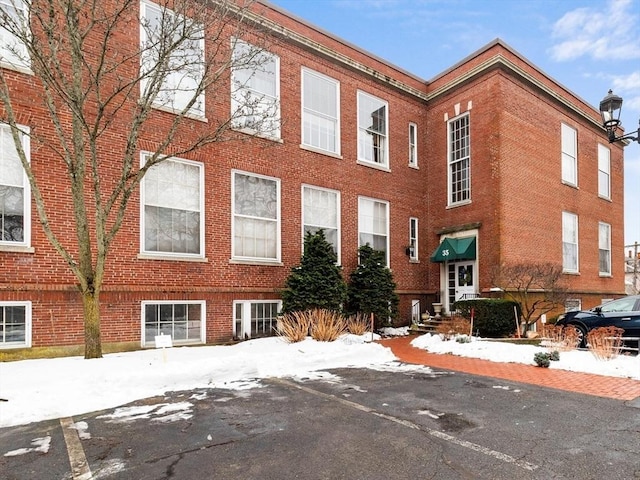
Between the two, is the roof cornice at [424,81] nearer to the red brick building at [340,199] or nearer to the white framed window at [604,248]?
the red brick building at [340,199]

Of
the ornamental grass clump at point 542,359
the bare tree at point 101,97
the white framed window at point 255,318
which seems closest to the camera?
the bare tree at point 101,97

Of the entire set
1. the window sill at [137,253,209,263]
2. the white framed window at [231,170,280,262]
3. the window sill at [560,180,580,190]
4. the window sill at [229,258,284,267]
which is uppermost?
the window sill at [560,180,580,190]

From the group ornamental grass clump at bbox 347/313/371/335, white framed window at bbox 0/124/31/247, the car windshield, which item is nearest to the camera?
white framed window at bbox 0/124/31/247

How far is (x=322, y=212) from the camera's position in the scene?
14797 mm

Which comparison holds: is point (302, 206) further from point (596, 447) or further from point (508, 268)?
point (596, 447)

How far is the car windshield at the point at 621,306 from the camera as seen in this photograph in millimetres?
10531

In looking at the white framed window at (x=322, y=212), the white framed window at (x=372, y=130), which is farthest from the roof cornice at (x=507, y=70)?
the white framed window at (x=322, y=212)

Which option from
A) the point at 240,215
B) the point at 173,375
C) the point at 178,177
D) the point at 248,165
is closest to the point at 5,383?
the point at 173,375

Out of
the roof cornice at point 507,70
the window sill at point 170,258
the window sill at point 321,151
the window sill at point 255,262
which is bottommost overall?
the window sill at point 255,262

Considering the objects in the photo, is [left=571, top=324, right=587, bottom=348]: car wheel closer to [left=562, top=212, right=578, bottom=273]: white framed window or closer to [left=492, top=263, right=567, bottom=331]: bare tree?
[left=492, top=263, right=567, bottom=331]: bare tree

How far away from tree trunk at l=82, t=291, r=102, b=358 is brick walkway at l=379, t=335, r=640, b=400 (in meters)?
6.46

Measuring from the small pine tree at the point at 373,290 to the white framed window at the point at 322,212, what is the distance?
1.07 m

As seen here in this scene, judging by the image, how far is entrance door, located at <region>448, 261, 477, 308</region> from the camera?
16.1 metres

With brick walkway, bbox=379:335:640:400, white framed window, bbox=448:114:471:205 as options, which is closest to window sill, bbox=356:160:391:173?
white framed window, bbox=448:114:471:205
